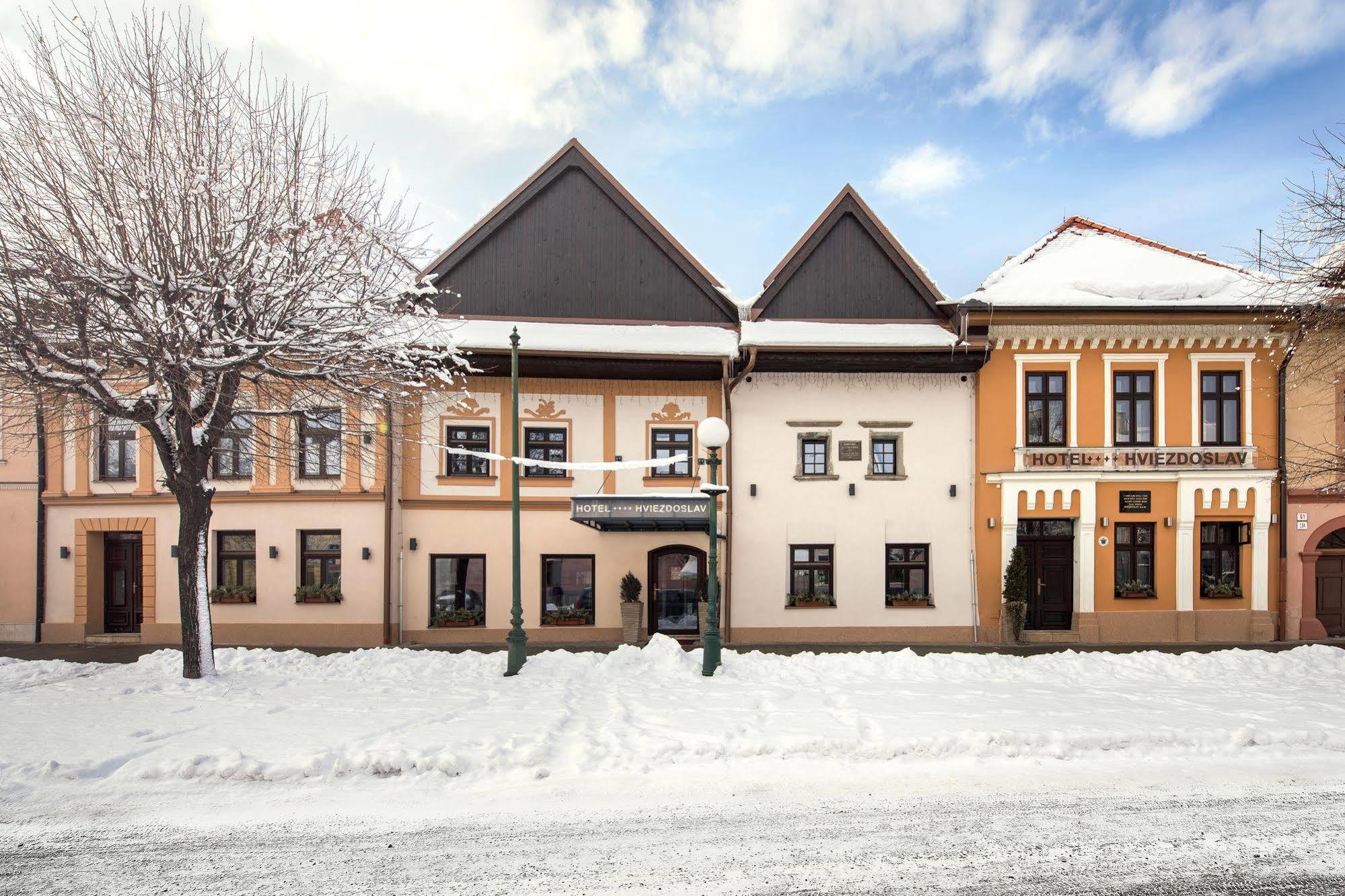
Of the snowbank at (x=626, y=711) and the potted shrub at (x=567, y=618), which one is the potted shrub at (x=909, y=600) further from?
the potted shrub at (x=567, y=618)

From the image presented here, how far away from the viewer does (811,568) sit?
54.1 feet

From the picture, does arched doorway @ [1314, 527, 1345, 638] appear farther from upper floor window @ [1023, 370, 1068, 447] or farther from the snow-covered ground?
the snow-covered ground

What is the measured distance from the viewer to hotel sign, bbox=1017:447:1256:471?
16203mm

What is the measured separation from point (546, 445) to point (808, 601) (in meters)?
7.26

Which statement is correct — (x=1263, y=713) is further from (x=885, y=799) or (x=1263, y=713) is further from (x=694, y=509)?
(x=694, y=509)

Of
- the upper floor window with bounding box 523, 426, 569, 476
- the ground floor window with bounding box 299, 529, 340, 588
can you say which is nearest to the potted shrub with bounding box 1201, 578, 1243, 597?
the upper floor window with bounding box 523, 426, 569, 476

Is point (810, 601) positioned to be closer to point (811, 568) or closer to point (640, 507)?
point (811, 568)

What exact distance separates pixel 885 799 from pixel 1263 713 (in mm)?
6130

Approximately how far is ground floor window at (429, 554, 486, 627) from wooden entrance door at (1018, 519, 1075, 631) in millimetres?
13004

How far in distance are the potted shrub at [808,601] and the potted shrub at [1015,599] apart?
13.2 feet

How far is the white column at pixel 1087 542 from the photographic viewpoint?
16.2m

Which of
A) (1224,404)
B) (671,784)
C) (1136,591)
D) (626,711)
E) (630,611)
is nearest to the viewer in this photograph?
(671,784)

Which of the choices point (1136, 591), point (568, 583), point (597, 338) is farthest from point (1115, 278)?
point (568, 583)

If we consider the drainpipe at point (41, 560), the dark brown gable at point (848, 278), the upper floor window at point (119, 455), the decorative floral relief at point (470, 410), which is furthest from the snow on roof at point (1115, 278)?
the drainpipe at point (41, 560)
